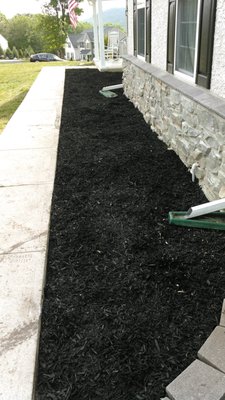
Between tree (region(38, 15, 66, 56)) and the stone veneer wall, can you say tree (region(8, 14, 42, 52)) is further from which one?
the stone veneer wall

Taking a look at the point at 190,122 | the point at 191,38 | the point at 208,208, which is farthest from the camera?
the point at 191,38

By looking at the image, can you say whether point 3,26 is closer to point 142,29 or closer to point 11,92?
point 11,92

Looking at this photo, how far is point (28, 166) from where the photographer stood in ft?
14.1

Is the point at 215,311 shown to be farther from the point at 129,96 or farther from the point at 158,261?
the point at 129,96

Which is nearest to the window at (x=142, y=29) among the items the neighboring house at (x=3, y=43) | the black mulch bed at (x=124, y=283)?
the black mulch bed at (x=124, y=283)

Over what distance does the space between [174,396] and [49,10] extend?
45.0 metres

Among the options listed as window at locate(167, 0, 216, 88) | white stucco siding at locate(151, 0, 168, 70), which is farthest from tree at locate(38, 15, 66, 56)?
window at locate(167, 0, 216, 88)

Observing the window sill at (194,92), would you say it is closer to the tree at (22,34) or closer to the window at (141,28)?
the window at (141,28)

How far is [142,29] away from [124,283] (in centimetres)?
519

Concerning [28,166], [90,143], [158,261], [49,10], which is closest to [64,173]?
[28,166]

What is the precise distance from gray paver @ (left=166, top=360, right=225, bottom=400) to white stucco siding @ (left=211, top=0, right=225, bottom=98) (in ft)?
7.08

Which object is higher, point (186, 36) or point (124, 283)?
point (186, 36)

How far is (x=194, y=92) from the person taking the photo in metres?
3.32

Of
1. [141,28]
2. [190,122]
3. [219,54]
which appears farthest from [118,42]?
[219,54]
